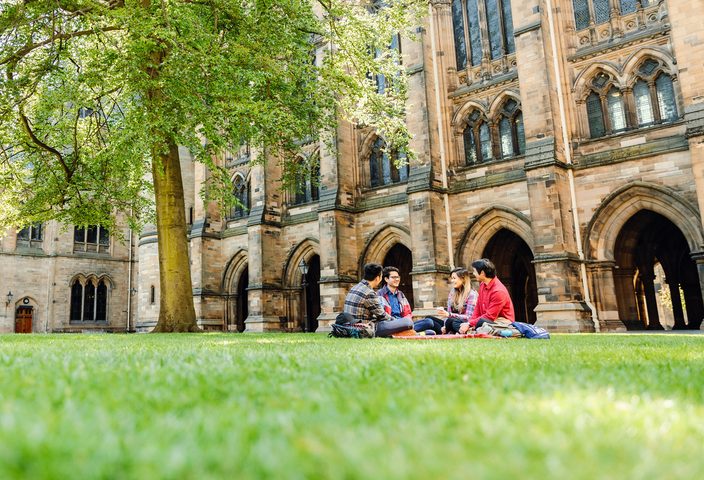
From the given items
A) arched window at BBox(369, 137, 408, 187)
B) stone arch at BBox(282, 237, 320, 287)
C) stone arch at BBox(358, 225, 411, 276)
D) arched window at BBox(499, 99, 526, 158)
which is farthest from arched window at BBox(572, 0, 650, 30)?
stone arch at BBox(282, 237, 320, 287)

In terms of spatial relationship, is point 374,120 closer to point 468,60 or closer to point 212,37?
point 212,37

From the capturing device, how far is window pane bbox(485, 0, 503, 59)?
18797 mm

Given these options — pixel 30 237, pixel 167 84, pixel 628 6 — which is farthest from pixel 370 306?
pixel 30 237

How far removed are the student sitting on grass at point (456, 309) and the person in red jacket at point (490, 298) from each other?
69 centimetres

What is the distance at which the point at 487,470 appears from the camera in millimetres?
1109

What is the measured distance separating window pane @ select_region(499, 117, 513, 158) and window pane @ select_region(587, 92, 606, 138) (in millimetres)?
2484

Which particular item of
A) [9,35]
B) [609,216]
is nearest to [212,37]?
[9,35]

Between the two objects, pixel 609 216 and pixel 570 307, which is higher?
pixel 609 216

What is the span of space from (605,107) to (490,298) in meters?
10.3

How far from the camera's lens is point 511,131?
1805cm

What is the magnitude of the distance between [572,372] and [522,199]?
14627mm

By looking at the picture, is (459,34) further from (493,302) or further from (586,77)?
(493,302)

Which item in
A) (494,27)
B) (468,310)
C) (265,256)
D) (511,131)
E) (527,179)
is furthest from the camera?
(265,256)

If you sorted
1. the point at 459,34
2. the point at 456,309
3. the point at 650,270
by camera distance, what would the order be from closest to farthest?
the point at 456,309
the point at 650,270
the point at 459,34
